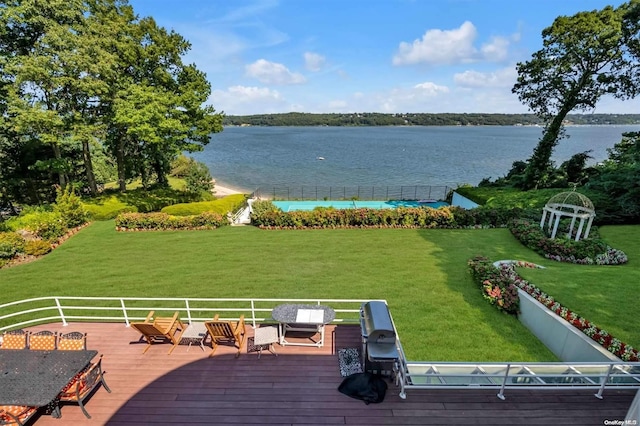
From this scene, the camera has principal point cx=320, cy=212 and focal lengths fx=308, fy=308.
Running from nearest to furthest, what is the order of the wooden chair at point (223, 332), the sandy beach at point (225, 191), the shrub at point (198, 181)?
the wooden chair at point (223, 332) → the shrub at point (198, 181) → the sandy beach at point (225, 191)

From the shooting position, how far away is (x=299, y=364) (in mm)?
6746

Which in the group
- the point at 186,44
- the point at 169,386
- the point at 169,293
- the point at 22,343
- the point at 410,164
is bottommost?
the point at 410,164

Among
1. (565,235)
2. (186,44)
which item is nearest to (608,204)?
(565,235)

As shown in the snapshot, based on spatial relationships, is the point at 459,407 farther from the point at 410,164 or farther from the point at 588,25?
the point at 410,164

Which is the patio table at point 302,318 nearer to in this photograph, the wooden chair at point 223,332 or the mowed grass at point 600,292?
the wooden chair at point 223,332

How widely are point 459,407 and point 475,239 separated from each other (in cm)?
1198

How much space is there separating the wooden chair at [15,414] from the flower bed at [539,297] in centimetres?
1125

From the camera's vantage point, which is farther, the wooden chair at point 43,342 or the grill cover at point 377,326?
the wooden chair at point 43,342

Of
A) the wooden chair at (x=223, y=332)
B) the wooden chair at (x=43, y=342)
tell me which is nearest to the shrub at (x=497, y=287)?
the wooden chair at (x=223, y=332)

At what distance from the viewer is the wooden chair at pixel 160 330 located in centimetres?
699

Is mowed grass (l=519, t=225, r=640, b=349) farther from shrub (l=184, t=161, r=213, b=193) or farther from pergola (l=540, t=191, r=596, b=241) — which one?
shrub (l=184, t=161, r=213, b=193)

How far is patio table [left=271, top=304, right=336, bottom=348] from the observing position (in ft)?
23.4

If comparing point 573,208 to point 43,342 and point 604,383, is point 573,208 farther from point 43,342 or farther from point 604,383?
point 43,342

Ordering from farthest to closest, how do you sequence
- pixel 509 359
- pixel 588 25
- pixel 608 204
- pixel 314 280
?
pixel 588 25 → pixel 608 204 → pixel 314 280 → pixel 509 359
